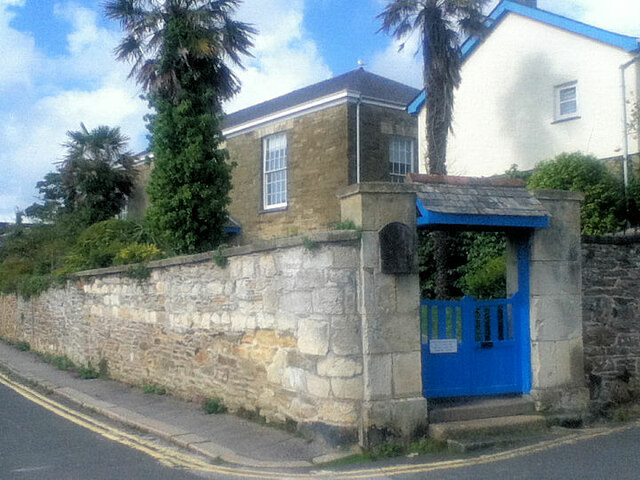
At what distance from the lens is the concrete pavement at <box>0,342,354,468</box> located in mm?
7844

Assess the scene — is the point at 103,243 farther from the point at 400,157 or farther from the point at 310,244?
the point at 310,244

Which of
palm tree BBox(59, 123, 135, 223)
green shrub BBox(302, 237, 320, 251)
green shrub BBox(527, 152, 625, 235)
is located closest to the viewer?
green shrub BBox(302, 237, 320, 251)

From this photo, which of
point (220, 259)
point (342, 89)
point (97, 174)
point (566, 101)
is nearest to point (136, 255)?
point (220, 259)

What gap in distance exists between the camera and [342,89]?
21344 millimetres

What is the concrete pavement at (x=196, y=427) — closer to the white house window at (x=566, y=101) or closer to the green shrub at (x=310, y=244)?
the green shrub at (x=310, y=244)

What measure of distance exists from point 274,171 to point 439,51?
30.8 ft

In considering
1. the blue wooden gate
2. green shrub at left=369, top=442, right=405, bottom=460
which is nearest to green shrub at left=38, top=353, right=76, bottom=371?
the blue wooden gate

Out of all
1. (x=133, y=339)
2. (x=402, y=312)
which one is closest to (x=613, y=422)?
(x=402, y=312)

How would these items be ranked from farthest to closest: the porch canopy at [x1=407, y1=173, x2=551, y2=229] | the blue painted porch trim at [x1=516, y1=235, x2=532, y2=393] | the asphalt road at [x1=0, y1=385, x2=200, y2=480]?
the blue painted porch trim at [x1=516, y1=235, x2=532, y2=393], the porch canopy at [x1=407, y1=173, x2=551, y2=229], the asphalt road at [x1=0, y1=385, x2=200, y2=480]

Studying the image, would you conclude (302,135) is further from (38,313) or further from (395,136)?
(38,313)

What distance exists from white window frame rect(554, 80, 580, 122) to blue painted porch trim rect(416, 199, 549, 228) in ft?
30.8

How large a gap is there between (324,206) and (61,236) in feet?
35.8

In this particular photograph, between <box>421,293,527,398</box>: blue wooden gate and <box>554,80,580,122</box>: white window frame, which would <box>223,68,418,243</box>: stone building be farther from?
<box>421,293,527,398</box>: blue wooden gate

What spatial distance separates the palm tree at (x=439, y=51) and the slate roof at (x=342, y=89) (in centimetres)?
575
